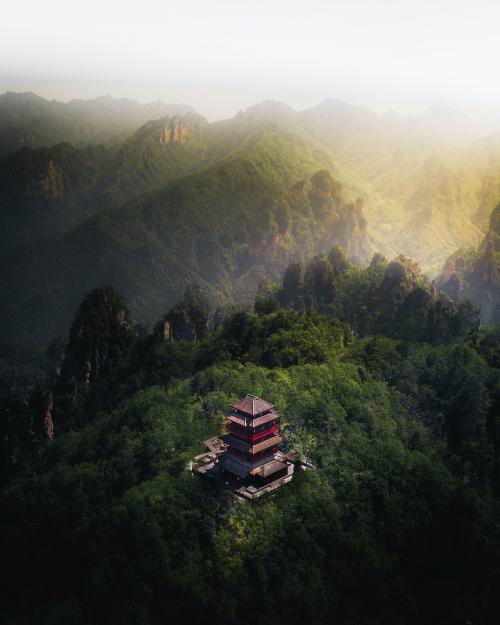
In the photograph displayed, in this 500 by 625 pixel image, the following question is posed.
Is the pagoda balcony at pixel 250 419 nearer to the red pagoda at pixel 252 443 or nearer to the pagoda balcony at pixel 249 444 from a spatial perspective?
the red pagoda at pixel 252 443

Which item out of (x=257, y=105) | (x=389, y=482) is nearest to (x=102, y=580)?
(x=389, y=482)

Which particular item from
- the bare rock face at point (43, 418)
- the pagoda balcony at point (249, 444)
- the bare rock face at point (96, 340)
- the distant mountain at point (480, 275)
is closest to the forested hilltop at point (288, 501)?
the bare rock face at point (43, 418)

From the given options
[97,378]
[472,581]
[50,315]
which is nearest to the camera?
[472,581]

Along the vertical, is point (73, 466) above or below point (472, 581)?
above

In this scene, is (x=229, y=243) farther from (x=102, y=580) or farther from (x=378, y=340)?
(x=102, y=580)

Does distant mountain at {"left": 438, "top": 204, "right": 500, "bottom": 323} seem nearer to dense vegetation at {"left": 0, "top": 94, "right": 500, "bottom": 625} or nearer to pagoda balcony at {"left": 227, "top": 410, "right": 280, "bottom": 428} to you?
dense vegetation at {"left": 0, "top": 94, "right": 500, "bottom": 625}

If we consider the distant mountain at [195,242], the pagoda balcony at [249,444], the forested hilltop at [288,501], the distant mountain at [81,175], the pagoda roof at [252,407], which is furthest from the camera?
the distant mountain at [81,175]

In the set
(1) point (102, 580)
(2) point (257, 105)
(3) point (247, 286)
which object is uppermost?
(2) point (257, 105)
